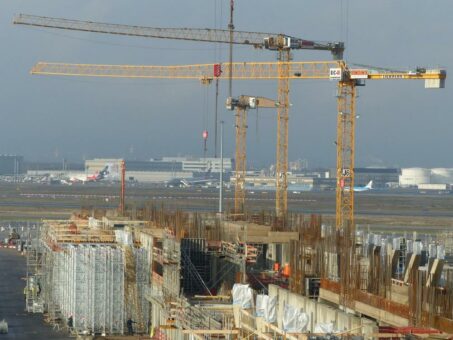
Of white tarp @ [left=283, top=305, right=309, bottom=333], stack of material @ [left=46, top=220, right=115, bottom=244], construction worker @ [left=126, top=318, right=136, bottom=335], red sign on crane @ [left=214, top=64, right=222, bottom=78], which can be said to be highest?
red sign on crane @ [left=214, top=64, right=222, bottom=78]

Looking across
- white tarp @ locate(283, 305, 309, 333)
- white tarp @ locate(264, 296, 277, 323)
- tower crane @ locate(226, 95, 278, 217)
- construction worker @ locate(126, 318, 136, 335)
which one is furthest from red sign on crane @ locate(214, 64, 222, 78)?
white tarp @ locate(283, 305, 309, 333)

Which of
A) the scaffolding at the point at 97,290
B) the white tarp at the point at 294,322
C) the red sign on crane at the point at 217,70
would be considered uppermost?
the red sign on crane at the point at 217,70

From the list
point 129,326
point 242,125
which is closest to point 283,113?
point 242,125

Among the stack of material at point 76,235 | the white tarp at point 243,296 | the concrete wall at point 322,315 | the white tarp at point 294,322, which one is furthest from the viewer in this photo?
the stack of material at point 76,235

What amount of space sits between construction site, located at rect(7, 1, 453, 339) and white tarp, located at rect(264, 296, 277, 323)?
0.07 meters

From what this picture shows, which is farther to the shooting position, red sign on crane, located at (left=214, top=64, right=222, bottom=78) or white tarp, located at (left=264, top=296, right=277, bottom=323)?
red sign on crane, located at (left=214, top=64, right=222, bottom=78)

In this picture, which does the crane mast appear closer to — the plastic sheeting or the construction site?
the construction site

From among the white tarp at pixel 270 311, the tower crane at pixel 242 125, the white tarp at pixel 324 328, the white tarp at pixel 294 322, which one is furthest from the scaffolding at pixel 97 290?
the tower crane at pixel 242 125

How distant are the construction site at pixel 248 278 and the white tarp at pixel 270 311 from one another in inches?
2.7

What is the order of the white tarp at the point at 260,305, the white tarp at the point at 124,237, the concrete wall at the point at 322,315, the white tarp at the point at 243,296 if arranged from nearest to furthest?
the concrete wall at the point at 322,315 < the white tarp at the point at 260,305 < the white tarp at the point at 243,296 < the white tarp at the point at 124,237

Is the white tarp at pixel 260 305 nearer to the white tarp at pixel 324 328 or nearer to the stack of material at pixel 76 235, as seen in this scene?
the white tarp at pixel 324 328

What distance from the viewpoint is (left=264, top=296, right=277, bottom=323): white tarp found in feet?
90.4

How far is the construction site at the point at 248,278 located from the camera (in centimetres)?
2850

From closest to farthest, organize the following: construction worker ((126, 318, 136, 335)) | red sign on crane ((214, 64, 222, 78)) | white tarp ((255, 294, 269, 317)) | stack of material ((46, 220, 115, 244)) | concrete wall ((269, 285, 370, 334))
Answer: concrete wall ((269, 285, 370, 334))
white tarp ((255, 294, 269, 317))
construction worker ((126, 318, 136, 335))
stack of material ((46, 220, 115, 244))
red sign on crane ((214, 64, 222, 78))
